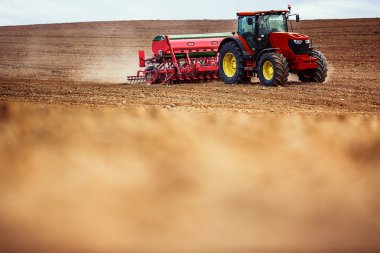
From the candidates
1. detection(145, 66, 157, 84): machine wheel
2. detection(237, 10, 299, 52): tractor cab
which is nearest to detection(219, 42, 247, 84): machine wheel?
detection(237, 10, 299, 52): tractor cab

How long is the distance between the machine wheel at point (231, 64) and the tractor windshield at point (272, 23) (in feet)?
2.72

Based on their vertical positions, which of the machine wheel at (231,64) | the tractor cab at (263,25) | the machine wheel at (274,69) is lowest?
the machine wheel at (274,69)

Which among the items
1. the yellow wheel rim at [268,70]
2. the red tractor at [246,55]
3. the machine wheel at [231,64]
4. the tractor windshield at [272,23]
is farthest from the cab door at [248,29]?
the yellow wheel rim at [268,70]

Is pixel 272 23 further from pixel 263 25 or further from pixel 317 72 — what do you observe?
pixel 317 72

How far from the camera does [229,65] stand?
1455 cm

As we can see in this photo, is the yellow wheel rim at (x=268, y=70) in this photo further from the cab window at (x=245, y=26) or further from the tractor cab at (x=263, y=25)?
the cab window at (x=245, y=26)

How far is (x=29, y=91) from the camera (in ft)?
39.1

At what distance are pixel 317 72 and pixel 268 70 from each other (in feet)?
4.58

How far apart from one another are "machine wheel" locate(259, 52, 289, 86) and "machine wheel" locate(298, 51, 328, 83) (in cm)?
119

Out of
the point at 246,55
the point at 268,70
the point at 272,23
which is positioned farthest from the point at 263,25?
the point at 268,70

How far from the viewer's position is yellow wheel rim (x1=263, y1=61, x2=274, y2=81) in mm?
13077

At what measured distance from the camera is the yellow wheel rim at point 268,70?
42.9 feet

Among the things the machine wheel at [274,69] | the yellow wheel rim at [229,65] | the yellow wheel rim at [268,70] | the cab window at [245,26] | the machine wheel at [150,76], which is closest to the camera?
the machine wheel at [274,69]

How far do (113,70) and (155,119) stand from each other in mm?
14956
